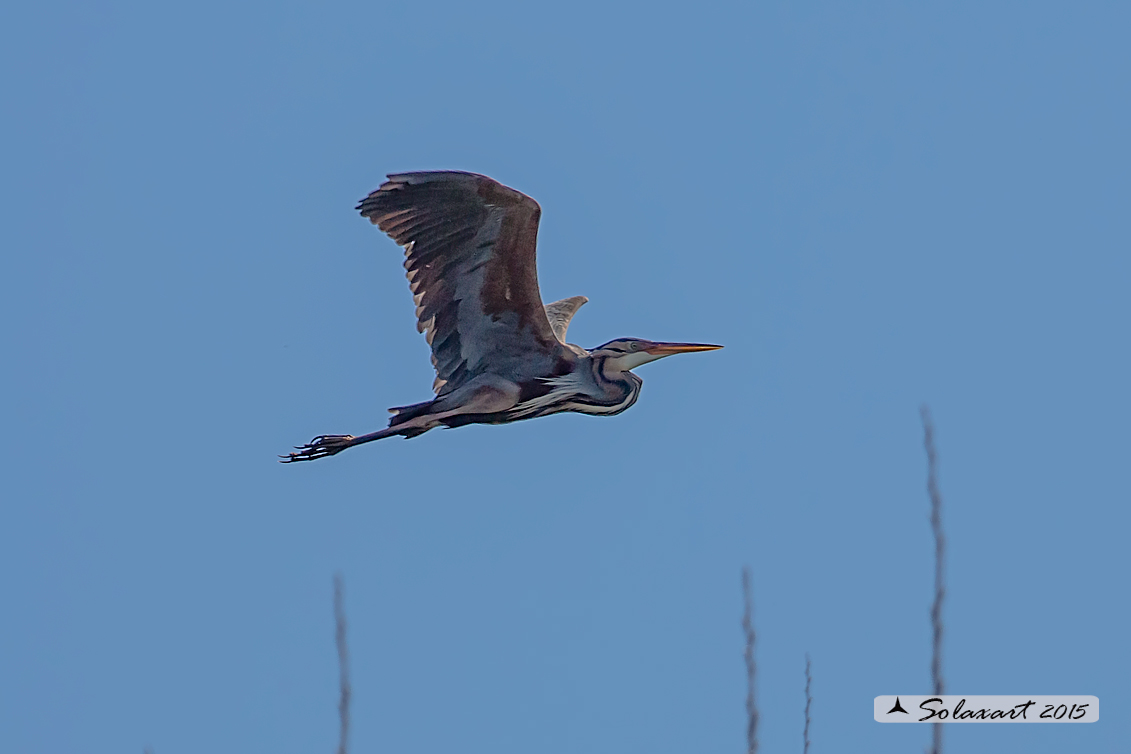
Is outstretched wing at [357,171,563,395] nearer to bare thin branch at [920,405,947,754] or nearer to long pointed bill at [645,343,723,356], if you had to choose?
long pointed bill at [645,343,723,356]

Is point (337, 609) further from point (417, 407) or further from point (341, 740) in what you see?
point (417, 407)

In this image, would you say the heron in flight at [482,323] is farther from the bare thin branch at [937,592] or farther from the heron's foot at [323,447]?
the bare thin branch at [937,592]

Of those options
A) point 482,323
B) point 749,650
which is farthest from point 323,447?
point 749,650

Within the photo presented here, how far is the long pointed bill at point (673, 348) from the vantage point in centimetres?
1123

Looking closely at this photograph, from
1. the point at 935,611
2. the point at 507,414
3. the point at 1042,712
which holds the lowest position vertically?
the point at 1042,712

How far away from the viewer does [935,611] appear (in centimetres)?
302

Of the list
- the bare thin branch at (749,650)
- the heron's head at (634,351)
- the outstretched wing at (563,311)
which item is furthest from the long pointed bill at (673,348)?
the bare thin branch at (749,650)

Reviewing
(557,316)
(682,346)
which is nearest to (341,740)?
(682,346)

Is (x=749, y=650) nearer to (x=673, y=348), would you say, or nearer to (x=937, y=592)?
(x=937, y=592)

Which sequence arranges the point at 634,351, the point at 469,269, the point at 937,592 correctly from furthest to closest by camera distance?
the point at 634,351 < the point at 469,269 < the point at 937,592

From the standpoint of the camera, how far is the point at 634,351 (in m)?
11.1

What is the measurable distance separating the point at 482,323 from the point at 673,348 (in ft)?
5.54

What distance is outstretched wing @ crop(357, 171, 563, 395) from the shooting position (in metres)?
10.2

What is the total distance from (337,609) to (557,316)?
33.5 ft
